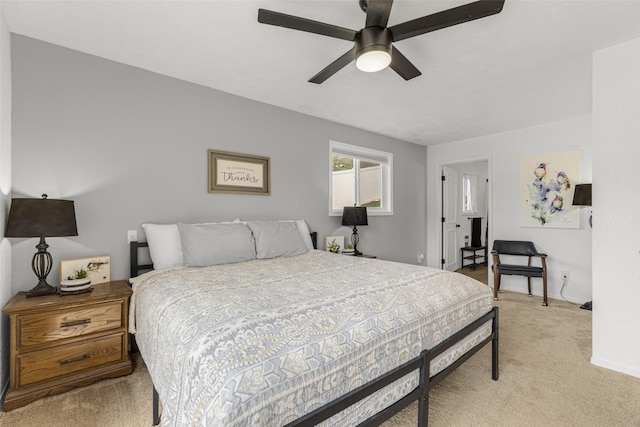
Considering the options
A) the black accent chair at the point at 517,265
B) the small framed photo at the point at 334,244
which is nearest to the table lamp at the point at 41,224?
the small framed photo at the point at 334,244

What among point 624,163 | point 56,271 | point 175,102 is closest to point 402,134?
point 624,163

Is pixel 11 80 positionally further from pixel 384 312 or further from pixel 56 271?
pixel 384 312

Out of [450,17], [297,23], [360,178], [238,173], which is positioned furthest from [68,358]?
[360,178]

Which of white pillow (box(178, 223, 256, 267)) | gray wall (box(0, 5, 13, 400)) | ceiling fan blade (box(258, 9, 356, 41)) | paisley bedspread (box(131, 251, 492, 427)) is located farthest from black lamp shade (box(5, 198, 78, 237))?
ceiling fan blade (box(258, 9, 356, 41))

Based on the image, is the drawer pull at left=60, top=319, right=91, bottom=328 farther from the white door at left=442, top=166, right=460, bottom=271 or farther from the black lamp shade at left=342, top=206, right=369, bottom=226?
the white door at left=442, top=166, right=460, bottom=271

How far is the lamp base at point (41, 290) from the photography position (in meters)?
2.01

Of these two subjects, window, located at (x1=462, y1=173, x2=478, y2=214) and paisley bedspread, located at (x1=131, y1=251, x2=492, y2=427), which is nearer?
paisley bedspread, located at (x1=131, y1=251, x2=492, y2=427)

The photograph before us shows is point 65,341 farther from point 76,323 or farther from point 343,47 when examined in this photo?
point 343,47

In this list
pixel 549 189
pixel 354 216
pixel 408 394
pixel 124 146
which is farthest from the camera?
pixel 549 189

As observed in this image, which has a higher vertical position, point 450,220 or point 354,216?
point 354,216

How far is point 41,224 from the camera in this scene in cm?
193

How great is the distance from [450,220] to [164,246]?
5.03 meters

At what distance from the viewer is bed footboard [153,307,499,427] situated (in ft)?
3.59

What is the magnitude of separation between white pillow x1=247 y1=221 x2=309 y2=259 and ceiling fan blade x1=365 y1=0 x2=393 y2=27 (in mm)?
1955
